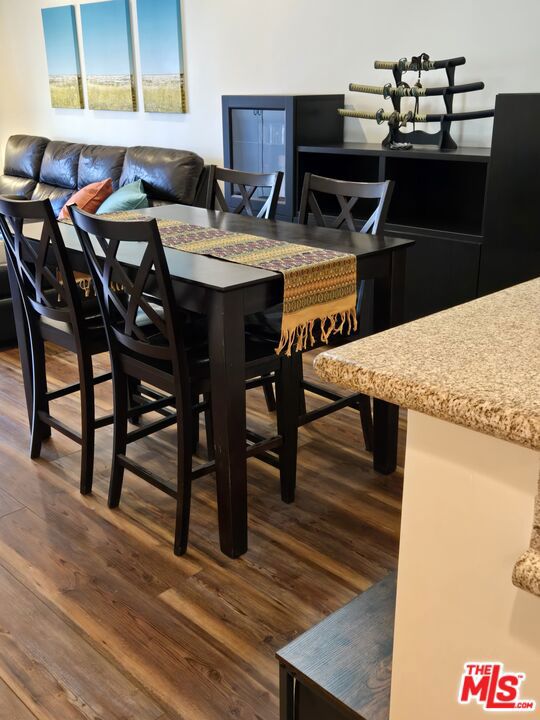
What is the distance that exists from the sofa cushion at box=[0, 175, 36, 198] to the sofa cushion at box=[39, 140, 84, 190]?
13 centimetres

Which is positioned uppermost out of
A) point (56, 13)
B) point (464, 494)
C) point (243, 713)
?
point (56, 13)

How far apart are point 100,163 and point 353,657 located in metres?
4.55

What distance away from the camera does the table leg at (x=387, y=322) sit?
7.84 feet

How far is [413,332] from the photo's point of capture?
885 mm

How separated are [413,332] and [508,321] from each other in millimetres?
133

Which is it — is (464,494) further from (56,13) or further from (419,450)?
(56,13)

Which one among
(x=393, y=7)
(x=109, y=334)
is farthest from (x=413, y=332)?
(x=393, y=7)

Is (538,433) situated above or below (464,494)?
above

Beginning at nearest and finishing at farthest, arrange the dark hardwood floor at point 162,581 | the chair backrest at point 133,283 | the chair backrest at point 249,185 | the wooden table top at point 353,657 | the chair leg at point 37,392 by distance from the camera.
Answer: the wooden table top at point 353,657
the dark hardwood floor at point 162,581
the chair backrest at point 133,283
the chair leg at point 37,392
the chair backrest at point 249,185

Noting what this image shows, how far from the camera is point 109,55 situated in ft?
17.0

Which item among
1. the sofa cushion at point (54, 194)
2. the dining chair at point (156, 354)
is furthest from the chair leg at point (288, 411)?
the sofa cushion at point (54, 194)

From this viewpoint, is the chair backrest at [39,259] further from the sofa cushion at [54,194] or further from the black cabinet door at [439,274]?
the sofa cushion at [54,194]

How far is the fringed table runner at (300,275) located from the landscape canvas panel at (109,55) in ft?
10.4

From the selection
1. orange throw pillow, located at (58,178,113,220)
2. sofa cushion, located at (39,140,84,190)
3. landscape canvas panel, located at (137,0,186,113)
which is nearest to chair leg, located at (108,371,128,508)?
orange throw pillow, located at (58,178,113,220)
